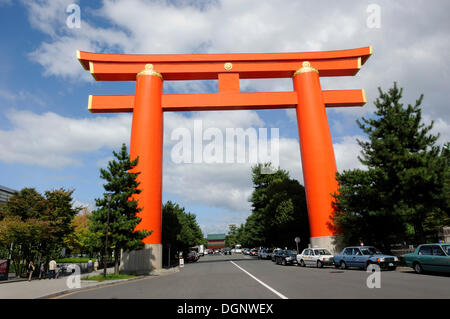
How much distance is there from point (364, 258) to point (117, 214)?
633 inches

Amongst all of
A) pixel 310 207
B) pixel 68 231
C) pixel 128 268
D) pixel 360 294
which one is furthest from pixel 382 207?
pixel 68 231

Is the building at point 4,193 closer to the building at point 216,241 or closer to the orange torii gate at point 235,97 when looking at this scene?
the orange torii gate at point 235,97

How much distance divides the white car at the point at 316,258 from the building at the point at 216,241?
150617 mm

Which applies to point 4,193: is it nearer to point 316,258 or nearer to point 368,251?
point 316,258

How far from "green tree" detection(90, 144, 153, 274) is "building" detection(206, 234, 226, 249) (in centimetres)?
15596

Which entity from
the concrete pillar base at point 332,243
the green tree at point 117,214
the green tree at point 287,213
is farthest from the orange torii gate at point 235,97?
the green tree at point 287,213

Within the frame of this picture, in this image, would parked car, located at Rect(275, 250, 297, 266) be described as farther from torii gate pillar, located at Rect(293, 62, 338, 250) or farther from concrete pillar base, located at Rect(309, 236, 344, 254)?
concrete pillar base, located at Rect(309, 236, 344, 254)

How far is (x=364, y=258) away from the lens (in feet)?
63.6

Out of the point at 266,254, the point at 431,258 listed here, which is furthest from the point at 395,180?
the point at 266,254

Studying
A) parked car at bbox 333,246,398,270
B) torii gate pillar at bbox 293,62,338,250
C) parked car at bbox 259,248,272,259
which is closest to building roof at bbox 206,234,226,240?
parked car at bbox 259,248,272,259

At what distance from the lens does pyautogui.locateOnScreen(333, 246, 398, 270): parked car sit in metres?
18.1

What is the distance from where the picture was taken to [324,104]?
31438mm

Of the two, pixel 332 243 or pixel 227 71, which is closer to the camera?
pixel 332 243

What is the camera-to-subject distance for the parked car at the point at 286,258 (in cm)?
2883
